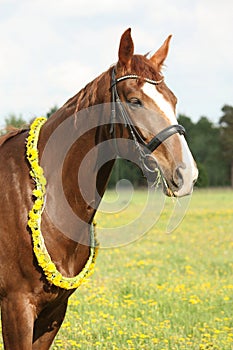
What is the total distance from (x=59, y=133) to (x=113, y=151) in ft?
1.45

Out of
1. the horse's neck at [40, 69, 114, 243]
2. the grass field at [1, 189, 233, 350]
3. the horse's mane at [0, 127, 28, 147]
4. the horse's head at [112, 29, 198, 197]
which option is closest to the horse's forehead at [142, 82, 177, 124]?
the horse's head at [112, 29, 198, 197]

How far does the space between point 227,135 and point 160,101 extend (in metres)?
51.1

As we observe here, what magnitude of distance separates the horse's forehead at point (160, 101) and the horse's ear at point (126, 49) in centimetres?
23

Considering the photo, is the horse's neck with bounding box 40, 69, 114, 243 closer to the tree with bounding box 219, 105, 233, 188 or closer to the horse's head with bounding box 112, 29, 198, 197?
the horse's head with bounding box 112, 29, 198, 197

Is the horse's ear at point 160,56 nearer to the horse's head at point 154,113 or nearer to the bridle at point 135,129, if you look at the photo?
the horse's head at point 154,113

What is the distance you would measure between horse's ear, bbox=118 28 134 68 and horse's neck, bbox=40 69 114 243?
220 millimetres

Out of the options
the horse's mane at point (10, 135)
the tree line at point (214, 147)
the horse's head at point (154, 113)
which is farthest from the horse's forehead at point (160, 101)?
the tree line at point (214, 147)

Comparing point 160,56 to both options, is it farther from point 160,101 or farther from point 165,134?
point 165,134

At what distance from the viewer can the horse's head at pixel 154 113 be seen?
302 cm

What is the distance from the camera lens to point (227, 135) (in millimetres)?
52812

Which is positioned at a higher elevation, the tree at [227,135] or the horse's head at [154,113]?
the tree at [227,135]

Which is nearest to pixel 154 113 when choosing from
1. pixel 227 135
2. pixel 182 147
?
pixel 182 147

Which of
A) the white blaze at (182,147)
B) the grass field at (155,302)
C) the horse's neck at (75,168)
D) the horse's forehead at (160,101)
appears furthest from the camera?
the grass field at (155,302)

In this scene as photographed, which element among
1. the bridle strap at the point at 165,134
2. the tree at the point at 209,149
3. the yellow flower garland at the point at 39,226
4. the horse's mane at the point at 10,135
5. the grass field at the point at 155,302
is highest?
the tree at the point at 209,149
